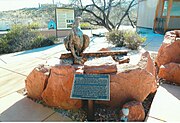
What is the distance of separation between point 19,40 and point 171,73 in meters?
6.61

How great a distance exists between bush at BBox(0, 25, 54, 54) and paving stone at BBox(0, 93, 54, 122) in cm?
460

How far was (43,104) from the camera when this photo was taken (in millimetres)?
3061

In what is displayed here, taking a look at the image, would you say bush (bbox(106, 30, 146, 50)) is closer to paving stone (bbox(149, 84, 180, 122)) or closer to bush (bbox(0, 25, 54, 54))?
paving stone (bbox(149, 84, 180, 122))

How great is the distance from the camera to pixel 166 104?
3.03m

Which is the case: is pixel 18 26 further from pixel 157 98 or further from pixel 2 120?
pixel 157 98

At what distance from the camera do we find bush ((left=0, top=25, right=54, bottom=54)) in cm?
724

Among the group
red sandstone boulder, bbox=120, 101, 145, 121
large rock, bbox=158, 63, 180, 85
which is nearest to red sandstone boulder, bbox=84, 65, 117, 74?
red sandstone boulder, bbox=120, 101, 145, 121

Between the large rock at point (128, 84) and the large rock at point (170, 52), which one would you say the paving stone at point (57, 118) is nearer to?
the large rock at point (128, 84)

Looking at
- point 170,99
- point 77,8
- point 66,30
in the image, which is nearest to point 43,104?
point 170,99

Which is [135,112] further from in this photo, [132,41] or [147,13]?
[147,13]

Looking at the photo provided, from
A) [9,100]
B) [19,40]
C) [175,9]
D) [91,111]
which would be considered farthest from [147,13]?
[9,100]

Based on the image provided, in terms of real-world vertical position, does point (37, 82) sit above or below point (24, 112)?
above

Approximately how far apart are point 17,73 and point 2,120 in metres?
2.11

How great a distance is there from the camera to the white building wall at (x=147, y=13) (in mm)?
12173
